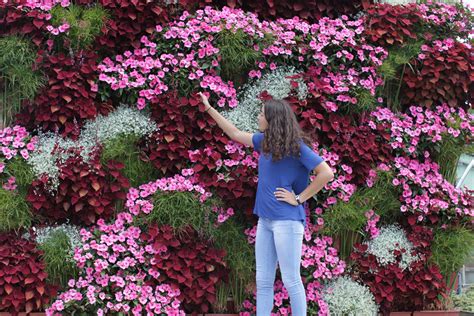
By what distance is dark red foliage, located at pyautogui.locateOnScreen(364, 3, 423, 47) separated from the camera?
5145 millimetres

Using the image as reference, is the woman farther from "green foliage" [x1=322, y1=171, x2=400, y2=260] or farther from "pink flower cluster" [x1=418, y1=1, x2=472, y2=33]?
"pink flower cluster" [x1=418, y1=1, x2=472, y2=33]

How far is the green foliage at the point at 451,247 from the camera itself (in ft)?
15.8

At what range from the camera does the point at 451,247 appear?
15.9 feet

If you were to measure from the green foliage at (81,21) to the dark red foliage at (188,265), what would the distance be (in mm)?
1559

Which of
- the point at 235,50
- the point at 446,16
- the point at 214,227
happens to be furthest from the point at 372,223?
the point at 446,16

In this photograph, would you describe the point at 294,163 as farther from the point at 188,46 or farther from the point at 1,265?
the point at 1,265

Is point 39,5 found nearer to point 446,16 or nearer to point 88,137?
point 88,137

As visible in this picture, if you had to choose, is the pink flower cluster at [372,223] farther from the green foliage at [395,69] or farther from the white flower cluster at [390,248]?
the green foliage at [395,69]

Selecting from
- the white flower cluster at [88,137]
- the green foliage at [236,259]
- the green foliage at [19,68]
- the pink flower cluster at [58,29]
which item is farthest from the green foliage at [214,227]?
the pink flower cluster at [58,29]

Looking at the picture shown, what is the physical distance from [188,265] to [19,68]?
1931 millimetres

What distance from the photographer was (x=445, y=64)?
512 cm

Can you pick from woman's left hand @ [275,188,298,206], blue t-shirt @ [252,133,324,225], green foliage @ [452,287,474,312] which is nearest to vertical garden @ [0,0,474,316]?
green foliage @ [452,287,474,312]

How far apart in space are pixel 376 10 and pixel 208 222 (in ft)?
7.89

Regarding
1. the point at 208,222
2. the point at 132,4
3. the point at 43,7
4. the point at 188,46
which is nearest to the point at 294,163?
the point at 208,222
